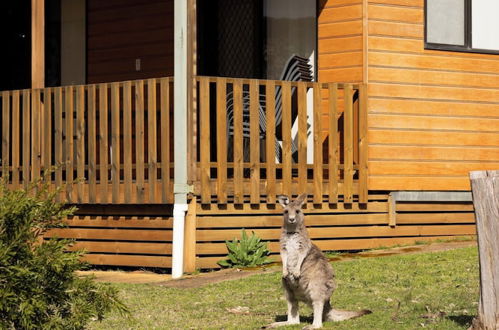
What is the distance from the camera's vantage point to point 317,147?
1357cm

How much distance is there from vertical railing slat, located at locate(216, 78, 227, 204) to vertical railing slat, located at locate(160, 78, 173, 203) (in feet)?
1.99

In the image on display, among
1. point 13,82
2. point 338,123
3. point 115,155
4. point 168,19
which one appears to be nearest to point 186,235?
point 115,155

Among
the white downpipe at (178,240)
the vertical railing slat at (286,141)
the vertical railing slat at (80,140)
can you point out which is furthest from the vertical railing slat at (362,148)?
the vertical railing slat at (80,140)

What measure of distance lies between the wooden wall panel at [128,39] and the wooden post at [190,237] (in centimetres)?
375

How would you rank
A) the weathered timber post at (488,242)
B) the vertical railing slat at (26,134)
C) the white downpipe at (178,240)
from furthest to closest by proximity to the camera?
the vertical railing slat at (26,134)
the white downpipe at (178,240)
the weathered timber post at (488,242)

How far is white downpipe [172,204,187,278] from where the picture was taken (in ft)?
41.2

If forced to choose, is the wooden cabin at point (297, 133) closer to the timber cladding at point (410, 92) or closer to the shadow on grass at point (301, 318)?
the timber cladding at point (410, 92)

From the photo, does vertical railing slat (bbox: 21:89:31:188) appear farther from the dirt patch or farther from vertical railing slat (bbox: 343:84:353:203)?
vertical railing slat (bbox: 343:84:353:203)

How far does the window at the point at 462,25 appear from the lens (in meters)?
14.7

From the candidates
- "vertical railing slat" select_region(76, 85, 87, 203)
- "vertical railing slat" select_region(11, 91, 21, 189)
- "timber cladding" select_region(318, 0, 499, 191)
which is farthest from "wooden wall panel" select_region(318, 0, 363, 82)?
"vertical railing slat" select_region(11, 91, 21, 189)

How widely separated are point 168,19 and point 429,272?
6.51 m

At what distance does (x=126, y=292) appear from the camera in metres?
11.2

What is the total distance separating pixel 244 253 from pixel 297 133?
191 cm

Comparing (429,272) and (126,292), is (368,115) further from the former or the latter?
(126,292)
